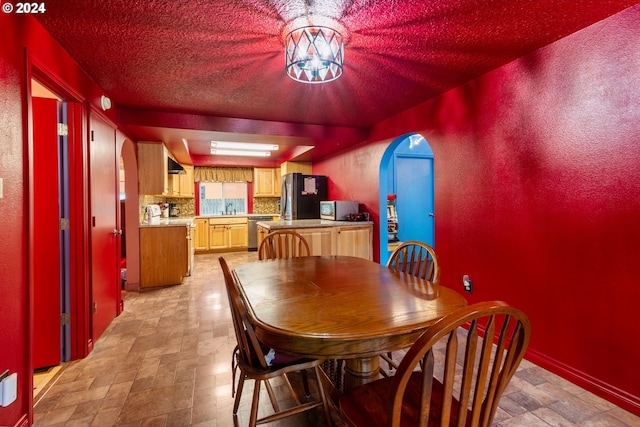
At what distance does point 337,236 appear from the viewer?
12.9ft

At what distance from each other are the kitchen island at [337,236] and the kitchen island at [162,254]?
1.12 m

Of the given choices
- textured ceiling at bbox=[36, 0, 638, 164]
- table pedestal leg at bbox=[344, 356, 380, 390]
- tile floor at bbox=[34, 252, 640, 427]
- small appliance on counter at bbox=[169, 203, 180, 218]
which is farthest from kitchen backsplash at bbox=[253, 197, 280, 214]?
table pedestal leg at bbox=[344, 356, 380, 390]

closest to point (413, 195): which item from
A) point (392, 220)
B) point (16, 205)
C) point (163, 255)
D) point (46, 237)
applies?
point (392, 220)

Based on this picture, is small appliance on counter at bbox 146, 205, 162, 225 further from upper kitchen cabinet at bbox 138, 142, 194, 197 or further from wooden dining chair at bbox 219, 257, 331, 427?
wooden dining chair at bbox 219, 257, 331, 427

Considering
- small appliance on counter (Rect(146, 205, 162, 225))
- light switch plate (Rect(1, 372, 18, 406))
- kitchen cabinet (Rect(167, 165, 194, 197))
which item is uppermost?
kitchen cabinet (Rect(167, 165, 194, 197))

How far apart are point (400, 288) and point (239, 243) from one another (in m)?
5.70

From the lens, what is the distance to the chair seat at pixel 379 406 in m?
0.96

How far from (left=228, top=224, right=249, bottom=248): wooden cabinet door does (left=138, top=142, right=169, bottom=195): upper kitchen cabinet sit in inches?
107

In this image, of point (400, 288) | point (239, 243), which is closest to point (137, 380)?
point (400, 288)

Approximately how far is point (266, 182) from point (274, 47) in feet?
17.3

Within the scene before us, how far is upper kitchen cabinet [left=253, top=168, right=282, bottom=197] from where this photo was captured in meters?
7.10

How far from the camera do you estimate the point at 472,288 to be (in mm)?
2578

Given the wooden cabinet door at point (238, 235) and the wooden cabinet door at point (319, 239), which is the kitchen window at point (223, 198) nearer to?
the wooden cabinet door at point (238, 235)

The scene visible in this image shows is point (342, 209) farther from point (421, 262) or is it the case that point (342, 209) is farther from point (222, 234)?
point (222, 234)
